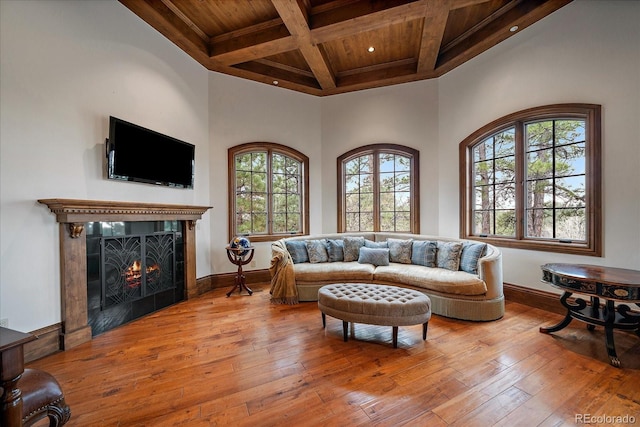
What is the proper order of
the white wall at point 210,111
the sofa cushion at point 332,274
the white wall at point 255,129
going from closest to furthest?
the white wall at point 210,111 → the sofa cushion at point 332,274 → the white wall at point 255,129

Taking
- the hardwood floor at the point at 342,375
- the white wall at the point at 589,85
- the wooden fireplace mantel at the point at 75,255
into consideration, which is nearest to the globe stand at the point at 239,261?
the hardwood floor at the point at 342,375

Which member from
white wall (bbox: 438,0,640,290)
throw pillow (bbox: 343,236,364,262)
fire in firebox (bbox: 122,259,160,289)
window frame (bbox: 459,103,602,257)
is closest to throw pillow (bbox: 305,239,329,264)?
throw pillow (bbox: 343,236,364,262)

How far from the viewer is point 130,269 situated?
3314 millimetres

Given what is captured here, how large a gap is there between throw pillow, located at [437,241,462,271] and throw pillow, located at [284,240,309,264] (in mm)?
2044

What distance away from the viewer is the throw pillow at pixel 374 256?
168 inches

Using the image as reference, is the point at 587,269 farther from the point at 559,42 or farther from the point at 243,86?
the point at 243,86

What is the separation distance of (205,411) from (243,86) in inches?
191

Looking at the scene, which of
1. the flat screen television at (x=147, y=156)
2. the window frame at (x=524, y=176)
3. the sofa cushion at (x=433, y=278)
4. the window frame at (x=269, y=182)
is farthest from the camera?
the window frame at (x=269, y=182)

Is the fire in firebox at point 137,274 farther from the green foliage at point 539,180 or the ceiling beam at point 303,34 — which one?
the green foliage at point 539,180

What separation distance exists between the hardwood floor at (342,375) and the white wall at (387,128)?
8.60ft

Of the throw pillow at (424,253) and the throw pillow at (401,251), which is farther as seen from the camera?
the throw pillow at (401,251)

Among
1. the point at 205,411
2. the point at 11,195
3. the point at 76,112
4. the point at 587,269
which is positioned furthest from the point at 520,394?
the point at 76,112

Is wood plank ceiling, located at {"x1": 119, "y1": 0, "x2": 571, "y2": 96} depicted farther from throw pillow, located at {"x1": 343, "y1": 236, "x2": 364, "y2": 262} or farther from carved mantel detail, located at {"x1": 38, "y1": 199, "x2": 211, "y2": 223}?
throw pillow, located at {"x1": 343, "y1": 236, "x2": 364, "y2": 262}

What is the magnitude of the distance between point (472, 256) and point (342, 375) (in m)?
2.49
